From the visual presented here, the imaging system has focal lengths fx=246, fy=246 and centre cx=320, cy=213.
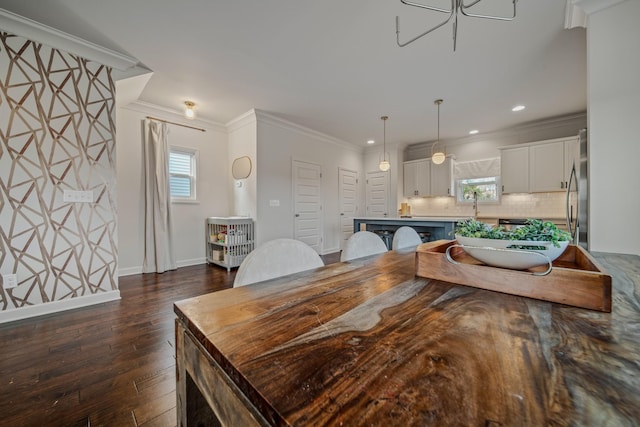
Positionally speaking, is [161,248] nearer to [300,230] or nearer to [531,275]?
[300,230]

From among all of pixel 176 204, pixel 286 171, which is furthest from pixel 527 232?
pixel 176 204

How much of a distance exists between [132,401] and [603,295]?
6.46 feet

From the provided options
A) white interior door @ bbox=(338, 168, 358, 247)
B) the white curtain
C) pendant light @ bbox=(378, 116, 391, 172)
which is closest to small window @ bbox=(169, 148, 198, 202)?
the white curtain

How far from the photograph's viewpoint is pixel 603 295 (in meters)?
0.60

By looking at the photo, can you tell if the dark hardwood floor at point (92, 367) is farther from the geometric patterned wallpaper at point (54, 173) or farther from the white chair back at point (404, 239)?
the white chair back at point (404, 239)

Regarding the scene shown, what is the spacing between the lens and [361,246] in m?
1.59

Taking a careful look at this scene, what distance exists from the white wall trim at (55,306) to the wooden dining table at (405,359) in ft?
9.03

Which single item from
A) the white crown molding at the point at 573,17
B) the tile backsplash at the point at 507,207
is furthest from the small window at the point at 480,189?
the white crown molding at the point at 573,17

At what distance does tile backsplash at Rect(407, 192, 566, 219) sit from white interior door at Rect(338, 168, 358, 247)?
1.49 m

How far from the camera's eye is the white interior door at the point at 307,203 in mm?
4812

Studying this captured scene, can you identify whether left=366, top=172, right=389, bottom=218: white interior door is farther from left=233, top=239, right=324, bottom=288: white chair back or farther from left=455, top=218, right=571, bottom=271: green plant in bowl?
left=455, top=218, right=571, bottom=271: green plant in bowl

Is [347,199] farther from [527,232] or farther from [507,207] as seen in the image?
[527,232]

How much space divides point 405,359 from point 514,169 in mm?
5747

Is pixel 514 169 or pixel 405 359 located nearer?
pixel 405 359
